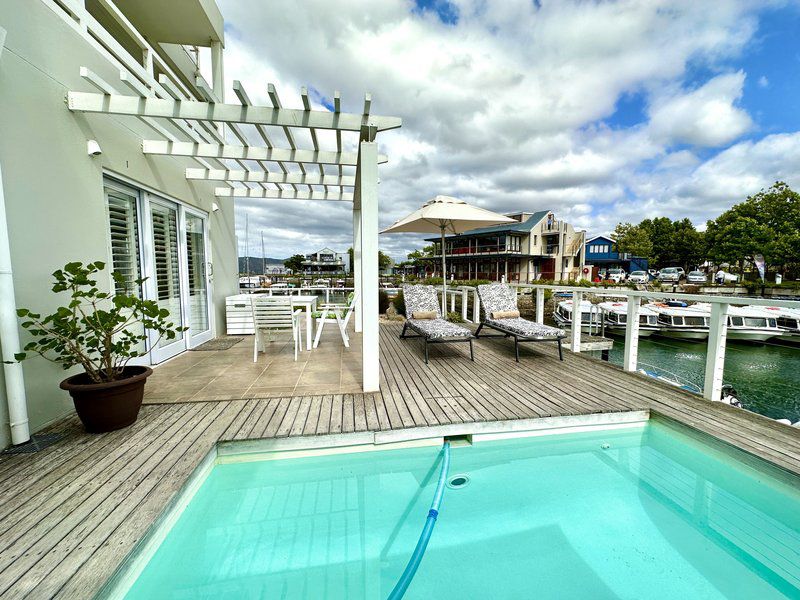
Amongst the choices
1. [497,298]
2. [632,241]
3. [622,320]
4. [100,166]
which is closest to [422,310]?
[497,298]

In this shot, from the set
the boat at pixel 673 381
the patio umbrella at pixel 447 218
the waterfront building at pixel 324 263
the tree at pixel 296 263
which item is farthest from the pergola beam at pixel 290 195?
the tree at pixel 296 263

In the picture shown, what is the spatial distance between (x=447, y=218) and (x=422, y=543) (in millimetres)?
5130

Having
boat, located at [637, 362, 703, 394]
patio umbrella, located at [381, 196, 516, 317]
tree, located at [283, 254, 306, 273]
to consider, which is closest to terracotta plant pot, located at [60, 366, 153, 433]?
patio umbrella, located at [381, 196, 516, 317]

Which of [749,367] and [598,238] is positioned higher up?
[598,238]

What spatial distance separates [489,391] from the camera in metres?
3.48

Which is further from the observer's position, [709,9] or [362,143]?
[709,9]

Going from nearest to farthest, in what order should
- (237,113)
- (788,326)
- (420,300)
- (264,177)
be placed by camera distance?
(237,113) < (264,177) < (420,300) < (788,326)

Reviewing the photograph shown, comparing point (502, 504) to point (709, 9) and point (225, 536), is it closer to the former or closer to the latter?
point (225, 536)

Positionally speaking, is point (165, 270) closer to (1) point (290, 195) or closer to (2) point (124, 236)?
(2) point (124, 236)

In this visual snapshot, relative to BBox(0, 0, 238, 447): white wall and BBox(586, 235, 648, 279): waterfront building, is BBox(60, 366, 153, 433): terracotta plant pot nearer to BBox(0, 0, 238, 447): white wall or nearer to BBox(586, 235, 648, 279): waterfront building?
BBox(0, 0, 238, 447): white wall

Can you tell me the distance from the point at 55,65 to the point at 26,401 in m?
2.83

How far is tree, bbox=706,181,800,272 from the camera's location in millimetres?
26509

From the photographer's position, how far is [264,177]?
5.07 meters

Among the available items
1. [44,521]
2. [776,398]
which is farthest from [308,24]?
[776,398]
